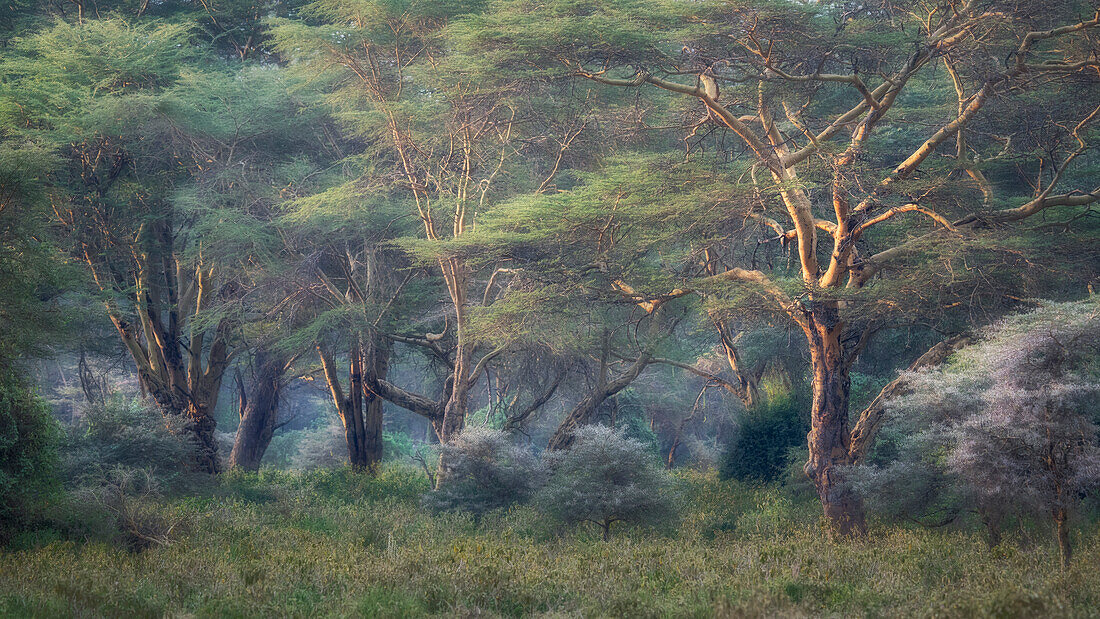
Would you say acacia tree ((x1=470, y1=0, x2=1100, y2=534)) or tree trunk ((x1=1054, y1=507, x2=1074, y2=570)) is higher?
acacia tree ((x1=470, y1=0, x2=1100, y2=534))

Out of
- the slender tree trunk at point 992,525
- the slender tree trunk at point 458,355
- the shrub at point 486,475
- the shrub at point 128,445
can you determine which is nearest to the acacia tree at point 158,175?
the shrub at point 128,445

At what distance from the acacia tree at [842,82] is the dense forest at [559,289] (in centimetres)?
8

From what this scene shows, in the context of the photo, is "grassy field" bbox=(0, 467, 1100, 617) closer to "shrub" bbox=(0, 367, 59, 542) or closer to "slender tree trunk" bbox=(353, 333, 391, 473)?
"shrub" bbox=(0, 367, 59, 542)

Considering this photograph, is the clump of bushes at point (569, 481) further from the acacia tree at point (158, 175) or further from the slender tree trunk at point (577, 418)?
the acacia tree at point (158, 175)

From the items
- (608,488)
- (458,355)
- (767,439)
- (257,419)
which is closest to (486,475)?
(608,488)

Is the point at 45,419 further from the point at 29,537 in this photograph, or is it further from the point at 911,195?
the point at 911,195

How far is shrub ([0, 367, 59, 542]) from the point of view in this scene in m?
10.0

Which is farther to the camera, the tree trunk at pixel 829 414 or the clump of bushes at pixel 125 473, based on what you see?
the tree trunk at pixel 829 414

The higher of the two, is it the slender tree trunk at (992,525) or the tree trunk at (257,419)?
the slender tree trunk at (992,525)

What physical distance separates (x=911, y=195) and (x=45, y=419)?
12.0 meters

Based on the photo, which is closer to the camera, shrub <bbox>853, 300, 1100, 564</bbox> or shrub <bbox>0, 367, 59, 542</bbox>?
shrub <bbox>853, 300, 1100, 564</bbox>

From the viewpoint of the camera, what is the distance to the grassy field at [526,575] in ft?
22.9

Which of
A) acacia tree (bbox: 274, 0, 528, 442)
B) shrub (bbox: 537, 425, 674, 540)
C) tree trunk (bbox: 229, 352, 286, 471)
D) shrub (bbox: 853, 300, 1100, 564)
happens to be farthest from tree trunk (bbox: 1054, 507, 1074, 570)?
tree trunk (bbox: 229, 352, 286, 471)

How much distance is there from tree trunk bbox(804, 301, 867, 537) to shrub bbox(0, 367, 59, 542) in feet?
34.8
